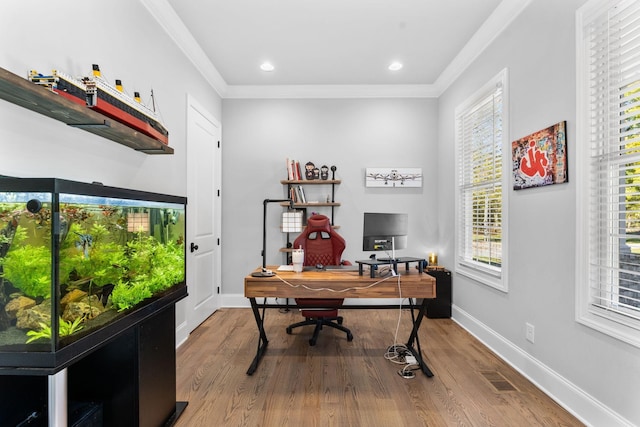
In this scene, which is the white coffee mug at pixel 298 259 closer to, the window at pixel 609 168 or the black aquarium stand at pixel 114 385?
the black aquarium stand at pixel 114 385

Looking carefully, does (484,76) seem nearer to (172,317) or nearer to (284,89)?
(284,89)

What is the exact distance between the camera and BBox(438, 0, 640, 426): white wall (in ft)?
5.89

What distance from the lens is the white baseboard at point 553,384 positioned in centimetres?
179

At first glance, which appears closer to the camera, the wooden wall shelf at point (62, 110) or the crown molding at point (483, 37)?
the wooden wall shelf at point (62, 110)

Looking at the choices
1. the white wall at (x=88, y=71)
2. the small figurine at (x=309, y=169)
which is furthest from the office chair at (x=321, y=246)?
the white wall at (x=88, y=71)

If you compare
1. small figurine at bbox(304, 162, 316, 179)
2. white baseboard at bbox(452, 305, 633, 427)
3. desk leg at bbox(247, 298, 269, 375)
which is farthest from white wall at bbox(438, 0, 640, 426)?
small figurine at bbox(304, 162, 316, 179)

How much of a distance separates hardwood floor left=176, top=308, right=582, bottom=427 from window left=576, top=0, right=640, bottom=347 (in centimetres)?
79

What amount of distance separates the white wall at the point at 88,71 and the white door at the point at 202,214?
25 cm

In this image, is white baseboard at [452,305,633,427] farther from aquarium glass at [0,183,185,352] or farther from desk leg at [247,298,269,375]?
aquarium glass at [0,183,185,352]

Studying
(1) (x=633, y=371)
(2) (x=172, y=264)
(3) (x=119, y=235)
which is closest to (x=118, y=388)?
(2) (x=172, y=264)

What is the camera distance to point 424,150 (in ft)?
14.4

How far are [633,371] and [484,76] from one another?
267cm

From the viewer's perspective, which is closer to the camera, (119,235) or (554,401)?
(119,235)

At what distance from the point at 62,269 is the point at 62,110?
0.86 metres
